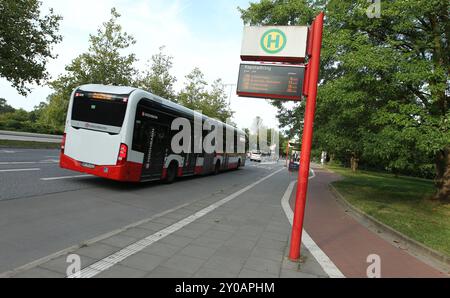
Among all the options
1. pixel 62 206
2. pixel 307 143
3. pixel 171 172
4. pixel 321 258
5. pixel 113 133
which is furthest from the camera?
pixel 171 172

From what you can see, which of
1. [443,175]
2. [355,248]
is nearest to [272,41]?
[355,248]

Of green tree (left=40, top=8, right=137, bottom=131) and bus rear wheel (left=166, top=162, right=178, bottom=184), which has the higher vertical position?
green tree (left=40, top=8, right=137, bottom=131)

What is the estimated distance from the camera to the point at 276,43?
4695 millimetres

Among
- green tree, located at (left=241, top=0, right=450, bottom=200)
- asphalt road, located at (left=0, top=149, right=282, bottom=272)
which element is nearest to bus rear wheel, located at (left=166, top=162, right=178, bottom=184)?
asphalt road, located at (left=0, top=149, right=282, bottom=272)

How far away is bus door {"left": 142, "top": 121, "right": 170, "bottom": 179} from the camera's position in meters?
9.82

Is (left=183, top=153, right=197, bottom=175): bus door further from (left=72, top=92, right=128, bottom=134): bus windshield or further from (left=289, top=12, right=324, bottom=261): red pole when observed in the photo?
(left=289, top=12, right=324, bottom=261): red pole

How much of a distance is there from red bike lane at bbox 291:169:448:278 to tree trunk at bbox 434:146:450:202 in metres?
5.69

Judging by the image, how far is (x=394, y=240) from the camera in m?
6.39

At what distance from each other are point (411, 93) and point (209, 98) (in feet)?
96.1

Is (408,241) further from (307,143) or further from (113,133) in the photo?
(113,133)

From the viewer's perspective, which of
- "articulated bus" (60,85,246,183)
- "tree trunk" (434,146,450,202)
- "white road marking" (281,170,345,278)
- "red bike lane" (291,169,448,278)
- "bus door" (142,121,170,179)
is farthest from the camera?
"tree trunk" (434,146,450,202)

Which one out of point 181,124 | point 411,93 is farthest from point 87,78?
point 411,93

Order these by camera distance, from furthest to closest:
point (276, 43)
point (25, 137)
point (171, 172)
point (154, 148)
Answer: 1. point (25, 137)
2. point (171, 172)
3. point (154, 148)
4. point (276, 43)

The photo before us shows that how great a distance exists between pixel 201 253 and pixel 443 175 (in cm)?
1141
